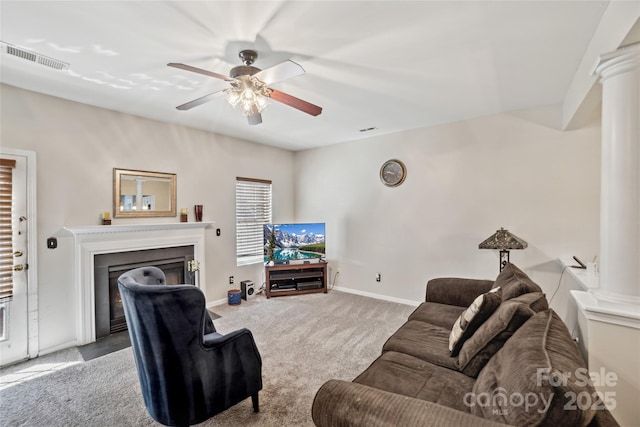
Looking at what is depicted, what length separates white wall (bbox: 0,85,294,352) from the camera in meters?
2.87

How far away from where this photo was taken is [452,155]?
400 cm

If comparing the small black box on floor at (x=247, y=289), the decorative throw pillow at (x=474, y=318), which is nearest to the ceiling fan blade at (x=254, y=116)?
the decorative throw pillow at (x=474, y=318)

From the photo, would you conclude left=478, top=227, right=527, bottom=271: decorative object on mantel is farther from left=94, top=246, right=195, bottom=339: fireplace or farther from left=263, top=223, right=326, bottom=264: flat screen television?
left=94, top=246, right=195, bottom=339: fireplace

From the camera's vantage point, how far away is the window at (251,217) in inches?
191

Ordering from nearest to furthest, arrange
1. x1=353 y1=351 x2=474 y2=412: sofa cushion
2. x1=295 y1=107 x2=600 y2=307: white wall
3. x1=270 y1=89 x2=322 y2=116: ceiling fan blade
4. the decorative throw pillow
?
x1=353 y1=351 x2=474 y2=412: sofa cushion → the decorative throw pillow → x1=270 y1=89 x2=322 y2=116: ceiling fan blade → x1=295 y1=107 x2=600 y2=307: white wall

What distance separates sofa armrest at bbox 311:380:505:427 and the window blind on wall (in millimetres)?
3294

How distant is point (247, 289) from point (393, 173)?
119 inches

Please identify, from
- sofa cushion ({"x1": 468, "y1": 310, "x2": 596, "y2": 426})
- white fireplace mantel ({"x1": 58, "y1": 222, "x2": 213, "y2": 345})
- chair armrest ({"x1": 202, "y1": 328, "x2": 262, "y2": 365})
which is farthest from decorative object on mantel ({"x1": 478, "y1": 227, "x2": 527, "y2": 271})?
white fireplace mantel ({"x1": 58, "y1": 222, "x2": 213, "y2": 345})

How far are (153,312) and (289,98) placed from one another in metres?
1.79

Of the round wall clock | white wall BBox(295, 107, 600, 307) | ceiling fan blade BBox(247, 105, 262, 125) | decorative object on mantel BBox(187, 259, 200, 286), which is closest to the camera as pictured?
ceiling fan blade BBox(247, 105, 262, 125)

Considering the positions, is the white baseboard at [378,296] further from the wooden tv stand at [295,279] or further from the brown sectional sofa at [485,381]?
the brown sectional sofa at [485,381]

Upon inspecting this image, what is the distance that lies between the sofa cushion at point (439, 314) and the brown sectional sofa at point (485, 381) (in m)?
0.24

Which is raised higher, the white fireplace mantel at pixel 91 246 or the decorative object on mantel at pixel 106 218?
the decorative object on mantel at pixel 106 218

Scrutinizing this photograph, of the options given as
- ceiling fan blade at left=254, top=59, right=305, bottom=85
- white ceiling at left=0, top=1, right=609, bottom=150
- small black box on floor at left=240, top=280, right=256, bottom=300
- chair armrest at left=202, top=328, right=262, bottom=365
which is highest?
white ceiling at left=0, top=1, right=609, bottom=150
